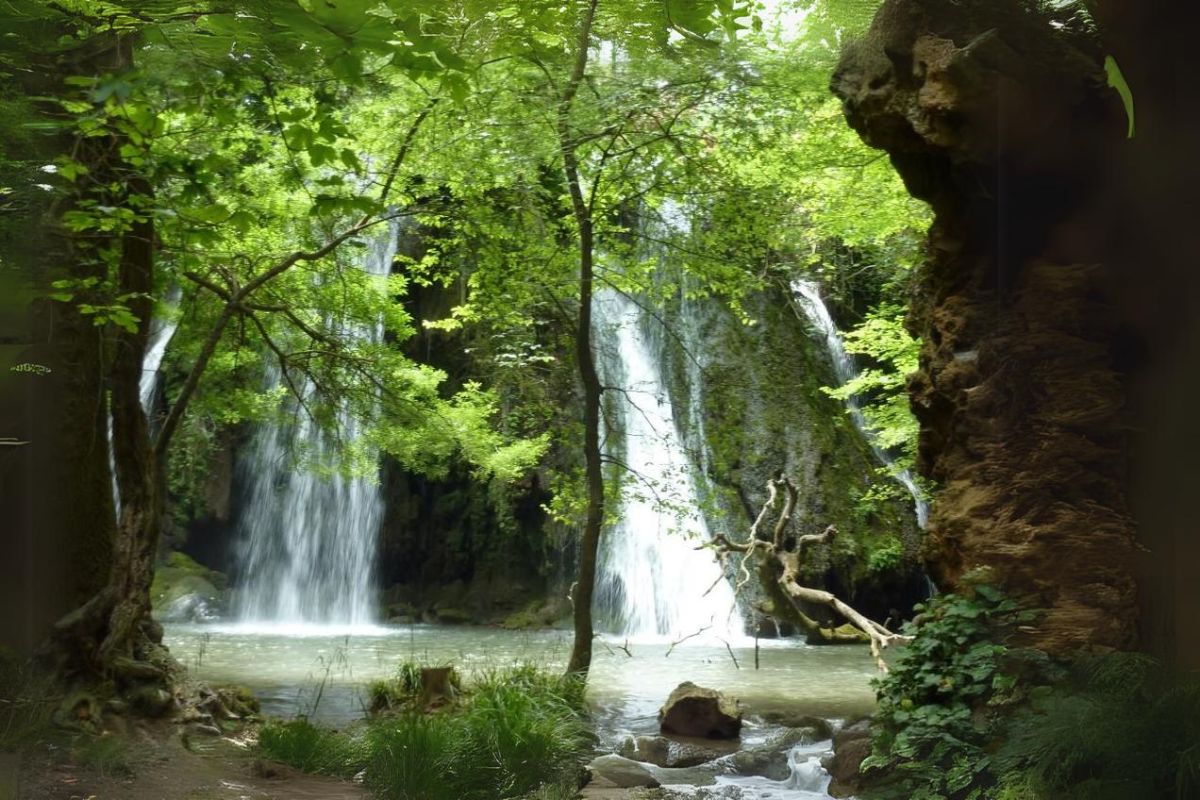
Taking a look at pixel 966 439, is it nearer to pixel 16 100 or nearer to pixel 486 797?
pixel 486 797

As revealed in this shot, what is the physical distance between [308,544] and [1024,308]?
16302 mm

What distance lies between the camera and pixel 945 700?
5.84 meters

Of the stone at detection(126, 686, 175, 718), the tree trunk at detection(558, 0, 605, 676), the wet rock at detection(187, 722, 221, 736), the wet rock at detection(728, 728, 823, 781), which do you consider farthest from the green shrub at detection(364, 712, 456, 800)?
the wet rock at detection(728, 728, 823, 781)

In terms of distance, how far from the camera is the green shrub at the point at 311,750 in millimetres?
7000

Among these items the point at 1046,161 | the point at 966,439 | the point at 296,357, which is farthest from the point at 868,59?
the point at 296,357

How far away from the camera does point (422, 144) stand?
9672 millimetres

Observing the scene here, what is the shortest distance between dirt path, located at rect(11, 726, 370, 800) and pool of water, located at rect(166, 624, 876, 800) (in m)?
1.92

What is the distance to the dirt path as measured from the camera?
5797mm

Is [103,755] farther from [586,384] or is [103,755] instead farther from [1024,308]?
[1024,308]

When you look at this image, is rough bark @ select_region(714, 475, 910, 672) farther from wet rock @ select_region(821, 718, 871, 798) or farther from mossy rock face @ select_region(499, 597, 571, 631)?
mossy rock face @ select_region(499, 597, 571, 631)

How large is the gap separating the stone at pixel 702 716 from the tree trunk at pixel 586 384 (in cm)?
97

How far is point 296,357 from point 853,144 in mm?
6463

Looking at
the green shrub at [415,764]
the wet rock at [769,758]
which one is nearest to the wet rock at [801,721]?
the wet rock at [769,758]

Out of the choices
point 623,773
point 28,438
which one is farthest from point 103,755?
point 28,438
